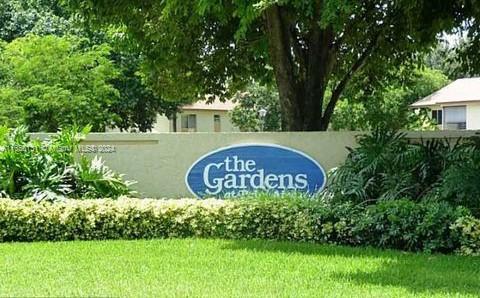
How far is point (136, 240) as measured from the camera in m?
10.6

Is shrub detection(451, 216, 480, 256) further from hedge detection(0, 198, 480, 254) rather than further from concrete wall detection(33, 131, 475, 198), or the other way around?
concrete wall detection(33, 131, 475, 198)

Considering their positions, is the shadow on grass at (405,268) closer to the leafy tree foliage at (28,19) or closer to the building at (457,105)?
the leafy tree foliage at (28,19)

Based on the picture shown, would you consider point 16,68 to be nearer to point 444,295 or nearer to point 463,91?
point 444,295

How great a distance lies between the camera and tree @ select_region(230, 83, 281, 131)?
145 ft

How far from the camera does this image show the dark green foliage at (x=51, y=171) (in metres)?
11.7

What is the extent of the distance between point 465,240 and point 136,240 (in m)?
4.68

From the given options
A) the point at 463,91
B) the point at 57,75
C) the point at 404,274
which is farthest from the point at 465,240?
the point at 463,91

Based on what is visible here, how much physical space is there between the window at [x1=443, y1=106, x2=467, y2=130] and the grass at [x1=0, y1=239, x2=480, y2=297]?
102ft

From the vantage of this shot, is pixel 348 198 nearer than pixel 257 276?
No

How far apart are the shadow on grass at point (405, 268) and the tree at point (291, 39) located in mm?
Result: 3978

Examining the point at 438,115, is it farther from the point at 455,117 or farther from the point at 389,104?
the point at 389,104

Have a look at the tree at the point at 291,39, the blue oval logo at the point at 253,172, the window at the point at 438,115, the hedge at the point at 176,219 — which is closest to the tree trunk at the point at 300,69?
the tree at the point at 291,39

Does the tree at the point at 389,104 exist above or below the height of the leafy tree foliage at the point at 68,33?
below

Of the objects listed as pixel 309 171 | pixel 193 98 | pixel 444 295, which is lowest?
pixel 444 295
